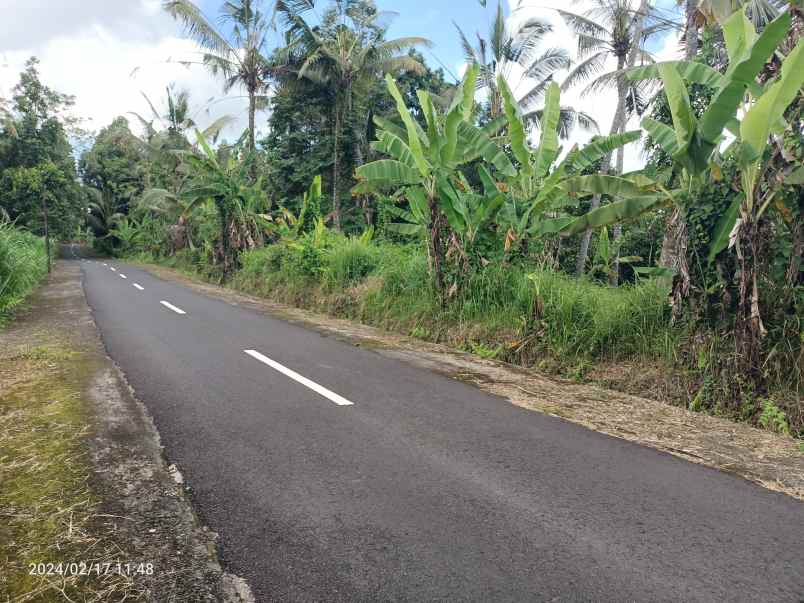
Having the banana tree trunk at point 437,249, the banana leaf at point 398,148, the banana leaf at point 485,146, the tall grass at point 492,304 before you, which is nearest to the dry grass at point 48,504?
the tall grass at point 492,304

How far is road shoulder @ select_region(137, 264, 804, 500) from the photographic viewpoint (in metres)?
4.27

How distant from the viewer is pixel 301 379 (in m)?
6.53

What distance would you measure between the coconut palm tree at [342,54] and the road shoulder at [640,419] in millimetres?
13668

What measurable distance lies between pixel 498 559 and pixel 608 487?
4.11 feet

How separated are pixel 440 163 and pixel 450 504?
6.90 meters

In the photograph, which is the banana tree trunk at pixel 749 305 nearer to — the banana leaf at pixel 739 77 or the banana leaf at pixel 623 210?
the banana leaf at pixel 739 77

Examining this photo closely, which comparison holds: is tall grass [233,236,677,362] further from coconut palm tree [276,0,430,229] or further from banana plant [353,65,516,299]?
coconut palm tree [276,0,430,229]

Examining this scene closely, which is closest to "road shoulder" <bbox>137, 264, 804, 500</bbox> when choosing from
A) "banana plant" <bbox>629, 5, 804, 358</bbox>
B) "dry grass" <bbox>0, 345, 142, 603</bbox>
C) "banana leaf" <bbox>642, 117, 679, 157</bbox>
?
"banana plant" <bbox>629, 5, 804, 358</bbox>

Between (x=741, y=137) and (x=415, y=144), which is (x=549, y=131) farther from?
(x=741, y=137)

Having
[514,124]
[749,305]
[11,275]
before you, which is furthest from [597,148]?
[11,275]

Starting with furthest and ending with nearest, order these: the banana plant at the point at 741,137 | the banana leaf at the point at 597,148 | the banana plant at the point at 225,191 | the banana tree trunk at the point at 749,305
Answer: the banana plant at the point at 225,191 < the banana leaf at the point at 597,148 < the banana tree trunk at the point at 749,305 < the banana plant at the point at 741,137

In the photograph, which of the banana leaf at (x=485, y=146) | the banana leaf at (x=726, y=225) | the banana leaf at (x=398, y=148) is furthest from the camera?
the banana leaf at (x=398, y=148)

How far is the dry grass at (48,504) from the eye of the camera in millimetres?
2523

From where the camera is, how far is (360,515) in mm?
3262
